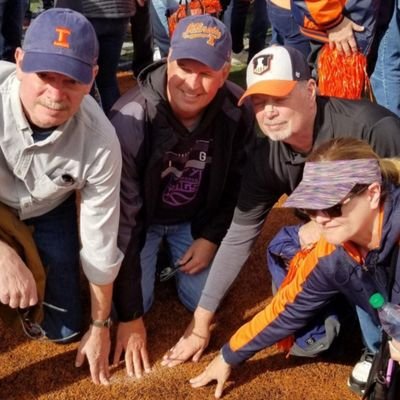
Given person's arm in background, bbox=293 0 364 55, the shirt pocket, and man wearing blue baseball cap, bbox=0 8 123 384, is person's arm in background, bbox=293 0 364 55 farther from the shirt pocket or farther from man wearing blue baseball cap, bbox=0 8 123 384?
the shirt pocket

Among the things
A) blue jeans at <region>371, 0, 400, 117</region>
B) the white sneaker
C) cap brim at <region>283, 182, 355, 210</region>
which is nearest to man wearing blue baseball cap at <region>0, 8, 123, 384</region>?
cap brim at <region>283, 182, 355, 210</region>

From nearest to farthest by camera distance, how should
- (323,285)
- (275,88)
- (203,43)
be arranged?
(323,285) < (275,88) < (203,43)

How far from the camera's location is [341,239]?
2.13m

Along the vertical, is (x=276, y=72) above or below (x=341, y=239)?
above

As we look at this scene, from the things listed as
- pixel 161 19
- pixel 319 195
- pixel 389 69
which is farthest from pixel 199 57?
pixel 161 19

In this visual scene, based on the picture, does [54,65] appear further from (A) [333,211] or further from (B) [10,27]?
(B) [10,27]

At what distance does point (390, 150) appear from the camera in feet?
8.55

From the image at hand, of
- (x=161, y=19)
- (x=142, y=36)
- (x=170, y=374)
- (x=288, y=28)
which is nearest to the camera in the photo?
(x=170, y=374)

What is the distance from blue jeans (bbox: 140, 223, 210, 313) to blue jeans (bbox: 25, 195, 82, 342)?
38 centimetres

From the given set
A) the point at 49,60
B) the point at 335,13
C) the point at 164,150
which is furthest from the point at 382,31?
the point at 49,60

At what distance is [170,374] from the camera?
281cm

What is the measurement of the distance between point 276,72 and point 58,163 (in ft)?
2.97

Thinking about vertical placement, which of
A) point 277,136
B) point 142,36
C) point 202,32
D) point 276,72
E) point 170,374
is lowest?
point 170,374

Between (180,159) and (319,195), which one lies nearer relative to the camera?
(319,195)
